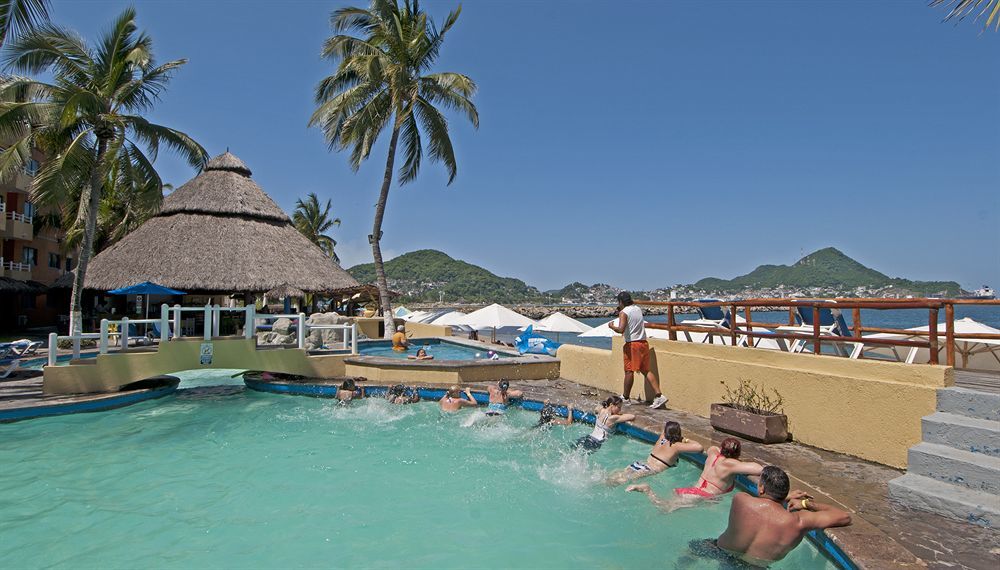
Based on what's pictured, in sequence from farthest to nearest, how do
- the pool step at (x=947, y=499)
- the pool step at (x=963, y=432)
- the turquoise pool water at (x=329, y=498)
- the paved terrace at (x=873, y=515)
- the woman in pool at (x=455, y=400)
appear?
the woman in pool at (x=455, y=400) < the turquoise pool water at (x=329, y=498) < the pool step at (x=963, y=432) < the pool step at (x=947, y=499) < the paved terrace at (x=873, y=515)

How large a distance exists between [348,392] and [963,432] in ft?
29.2

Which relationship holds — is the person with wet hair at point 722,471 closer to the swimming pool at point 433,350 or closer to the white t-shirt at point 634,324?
the white t-shirt at point 634,324

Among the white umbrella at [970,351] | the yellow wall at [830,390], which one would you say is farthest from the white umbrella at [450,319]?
the white umbrella at [970,351]

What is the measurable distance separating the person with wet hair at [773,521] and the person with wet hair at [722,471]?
3.14ft

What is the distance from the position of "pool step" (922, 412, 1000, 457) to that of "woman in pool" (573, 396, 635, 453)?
10.8ft

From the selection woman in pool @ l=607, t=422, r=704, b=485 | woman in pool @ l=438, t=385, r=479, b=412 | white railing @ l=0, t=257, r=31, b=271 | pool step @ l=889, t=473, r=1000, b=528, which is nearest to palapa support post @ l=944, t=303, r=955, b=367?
pool step @ l=889, t=473, r=1000, b=528

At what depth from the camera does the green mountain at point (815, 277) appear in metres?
136

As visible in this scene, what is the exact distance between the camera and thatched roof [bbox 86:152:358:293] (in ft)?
58.0

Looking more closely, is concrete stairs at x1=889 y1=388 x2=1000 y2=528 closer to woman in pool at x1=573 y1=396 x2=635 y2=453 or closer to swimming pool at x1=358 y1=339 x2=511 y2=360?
woman in pool at x1=573 y1=396 x2=635 y2=453

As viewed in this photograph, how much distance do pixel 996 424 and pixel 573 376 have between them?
24.1 feet

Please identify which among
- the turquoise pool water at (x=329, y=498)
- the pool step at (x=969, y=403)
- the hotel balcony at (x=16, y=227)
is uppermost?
the hotel balcony at (x=16, y=227)

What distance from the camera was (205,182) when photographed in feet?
67.2

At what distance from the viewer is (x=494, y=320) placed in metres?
18.9

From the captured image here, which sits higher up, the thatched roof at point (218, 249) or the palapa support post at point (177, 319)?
the thatched roof at point (218, 249)
